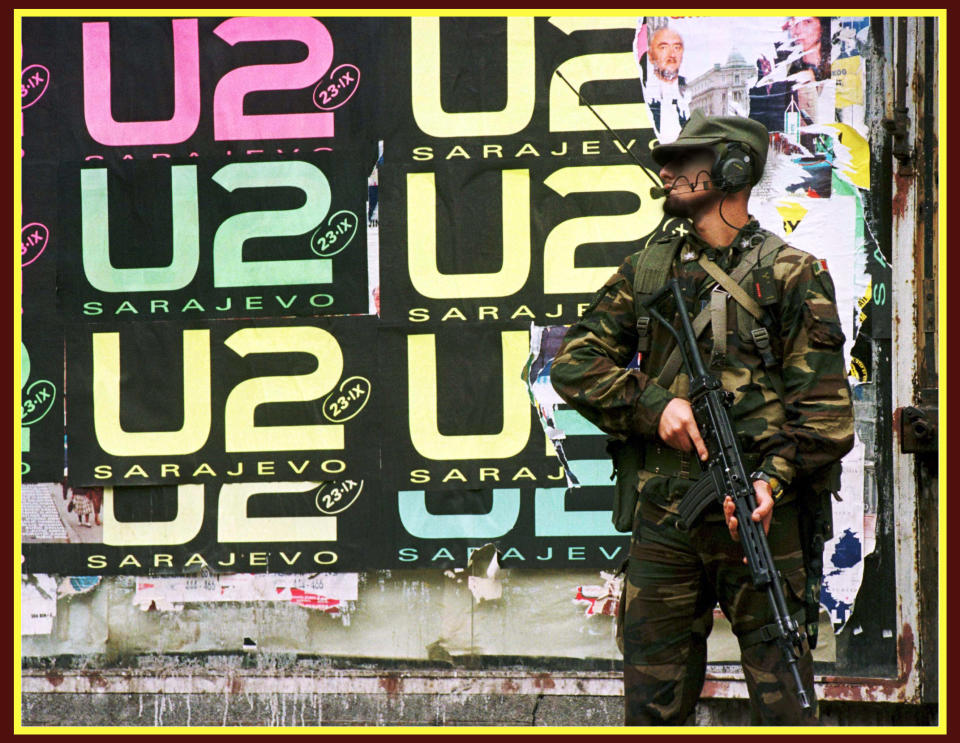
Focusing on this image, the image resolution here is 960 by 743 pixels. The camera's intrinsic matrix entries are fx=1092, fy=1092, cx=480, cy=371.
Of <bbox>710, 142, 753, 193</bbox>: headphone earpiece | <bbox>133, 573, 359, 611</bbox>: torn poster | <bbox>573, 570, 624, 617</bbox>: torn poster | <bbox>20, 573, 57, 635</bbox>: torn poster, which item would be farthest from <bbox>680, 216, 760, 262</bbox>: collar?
<bbox>20, 573, 57, 635</bbox>: torn poster

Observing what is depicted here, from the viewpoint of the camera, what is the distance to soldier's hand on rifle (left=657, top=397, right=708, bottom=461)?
10.8ft

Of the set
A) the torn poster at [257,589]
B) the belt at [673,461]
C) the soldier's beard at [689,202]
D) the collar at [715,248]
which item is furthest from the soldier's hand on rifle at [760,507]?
the torn poster at [257,589]

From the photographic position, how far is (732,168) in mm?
3424

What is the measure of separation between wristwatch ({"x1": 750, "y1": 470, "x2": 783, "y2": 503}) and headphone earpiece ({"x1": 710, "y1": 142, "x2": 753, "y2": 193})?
2.99 ft

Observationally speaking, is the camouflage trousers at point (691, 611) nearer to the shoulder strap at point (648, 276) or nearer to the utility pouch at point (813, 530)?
the utility pouch at point (813, 530)

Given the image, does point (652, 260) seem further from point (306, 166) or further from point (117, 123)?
point (117, 123)

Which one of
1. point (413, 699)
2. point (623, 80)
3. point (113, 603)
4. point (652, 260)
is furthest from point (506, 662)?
point (623, 80)

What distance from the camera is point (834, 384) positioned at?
331 cm

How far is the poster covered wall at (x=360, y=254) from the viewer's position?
4852mm

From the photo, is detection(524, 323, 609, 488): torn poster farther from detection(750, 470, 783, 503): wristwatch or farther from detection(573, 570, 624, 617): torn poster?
detection(750, 470, 783, 503): wristwatch

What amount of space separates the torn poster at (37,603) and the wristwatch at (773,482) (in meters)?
3.48

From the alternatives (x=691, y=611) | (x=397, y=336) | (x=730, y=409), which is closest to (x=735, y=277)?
(x=730, y=409)

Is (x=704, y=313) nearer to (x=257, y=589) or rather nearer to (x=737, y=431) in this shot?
(x=737, y=431)

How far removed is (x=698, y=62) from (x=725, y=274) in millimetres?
1773
